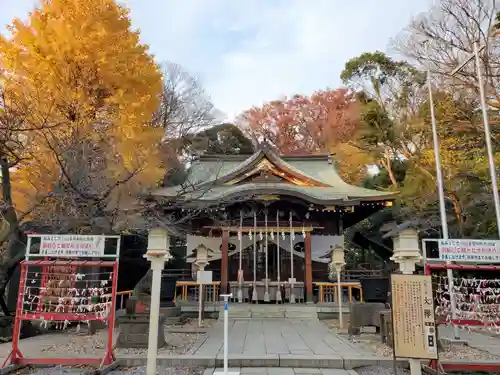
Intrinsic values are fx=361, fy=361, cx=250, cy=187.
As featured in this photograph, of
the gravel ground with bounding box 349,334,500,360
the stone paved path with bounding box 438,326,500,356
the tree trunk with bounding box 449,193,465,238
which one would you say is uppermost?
the tree trunk with bounding box 449,193,465,238

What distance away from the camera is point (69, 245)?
593 centimetres

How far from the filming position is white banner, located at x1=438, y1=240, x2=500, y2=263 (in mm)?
5676

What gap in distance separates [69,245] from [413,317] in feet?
17.4

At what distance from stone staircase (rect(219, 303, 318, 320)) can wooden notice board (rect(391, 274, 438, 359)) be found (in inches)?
291

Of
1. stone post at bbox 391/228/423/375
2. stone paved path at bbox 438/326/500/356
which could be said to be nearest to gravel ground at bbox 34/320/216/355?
stone post at bbox 391/228/423/375

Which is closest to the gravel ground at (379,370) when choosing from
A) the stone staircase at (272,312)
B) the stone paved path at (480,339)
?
the stone paved path at (480,339)

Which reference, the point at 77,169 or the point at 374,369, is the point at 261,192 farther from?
the point at 374,369

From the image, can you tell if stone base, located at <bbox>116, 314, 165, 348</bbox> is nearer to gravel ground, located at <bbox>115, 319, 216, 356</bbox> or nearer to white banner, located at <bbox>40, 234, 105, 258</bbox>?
gravel ground, located at <bbox>115, 319, 216, 356</bbox>

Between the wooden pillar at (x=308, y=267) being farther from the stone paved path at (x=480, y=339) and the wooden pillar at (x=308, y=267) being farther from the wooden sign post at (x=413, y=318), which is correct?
the wooden sign post at (x=413, y=318)

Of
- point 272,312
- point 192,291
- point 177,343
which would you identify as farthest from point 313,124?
point 177,343

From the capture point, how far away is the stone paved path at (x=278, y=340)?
681 cm

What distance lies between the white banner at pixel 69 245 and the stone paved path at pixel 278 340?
272 centimetres

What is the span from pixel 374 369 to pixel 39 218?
28.1 ft

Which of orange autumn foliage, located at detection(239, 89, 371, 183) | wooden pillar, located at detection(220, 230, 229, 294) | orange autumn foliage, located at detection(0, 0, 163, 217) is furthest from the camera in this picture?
orange autumn foliage, located at detection(239, 89, 371, 183)
